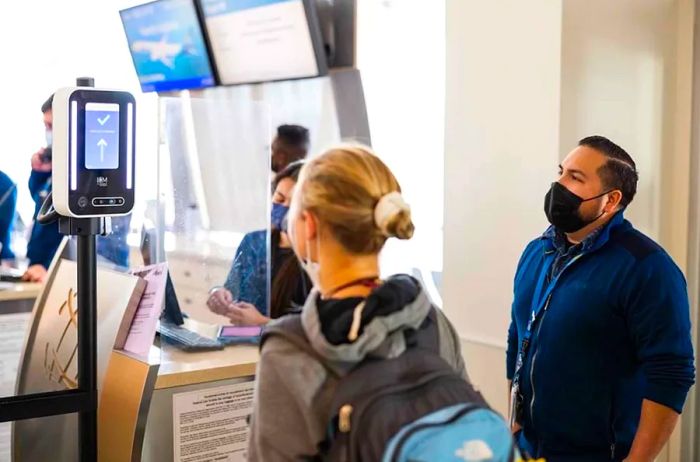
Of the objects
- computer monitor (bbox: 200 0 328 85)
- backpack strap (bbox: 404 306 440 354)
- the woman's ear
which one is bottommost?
backpack strap (bbox: 404 306 440 354)

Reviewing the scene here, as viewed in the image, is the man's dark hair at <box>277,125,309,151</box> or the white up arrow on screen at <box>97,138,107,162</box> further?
the man's dark hair at <box>277,125,309,151</box>

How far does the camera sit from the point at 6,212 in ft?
12.7

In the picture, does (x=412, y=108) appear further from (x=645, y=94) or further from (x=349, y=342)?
(x=349, y=342)

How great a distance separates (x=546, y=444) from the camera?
2059mm

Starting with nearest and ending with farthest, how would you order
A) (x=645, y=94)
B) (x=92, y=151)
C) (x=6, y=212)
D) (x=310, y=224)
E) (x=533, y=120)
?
(x=310, y=224) → (x=92, y=151) → (x=533, y=120) → (x=645, y=94) → (x=6, y=212)

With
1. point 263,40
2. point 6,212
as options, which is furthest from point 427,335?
point 263,40

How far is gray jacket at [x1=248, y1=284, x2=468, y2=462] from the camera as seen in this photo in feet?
3.61

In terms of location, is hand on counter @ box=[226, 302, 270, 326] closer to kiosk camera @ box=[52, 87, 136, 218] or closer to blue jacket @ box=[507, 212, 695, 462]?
kiosk camera @ box=[52, 87, 136, 218]

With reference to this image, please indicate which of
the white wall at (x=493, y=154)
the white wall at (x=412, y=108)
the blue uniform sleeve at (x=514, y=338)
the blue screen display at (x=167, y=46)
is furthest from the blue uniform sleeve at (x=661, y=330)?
the blue screen display at (x=167, y=46)

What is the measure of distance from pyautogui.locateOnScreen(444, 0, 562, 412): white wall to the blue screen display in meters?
2.23

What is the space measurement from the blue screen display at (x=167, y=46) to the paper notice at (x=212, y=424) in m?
3.06

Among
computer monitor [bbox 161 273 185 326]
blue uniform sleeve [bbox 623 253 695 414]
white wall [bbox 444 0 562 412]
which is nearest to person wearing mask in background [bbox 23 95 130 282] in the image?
computer monitor [bbox 161 273 185 326]

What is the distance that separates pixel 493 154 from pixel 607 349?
1004 mm

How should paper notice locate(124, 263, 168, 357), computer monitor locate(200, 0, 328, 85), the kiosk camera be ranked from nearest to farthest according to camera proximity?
the kiosk camera, paper notice locate(124, 263, 168, 357), computer monitor locate(200, 0, 328, 85)
